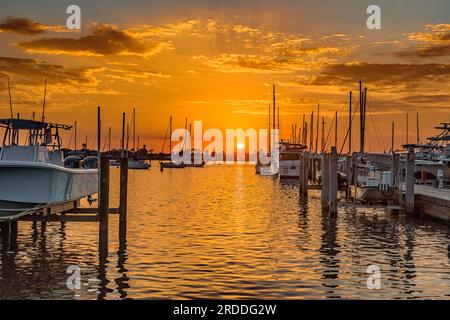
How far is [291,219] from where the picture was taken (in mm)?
34250

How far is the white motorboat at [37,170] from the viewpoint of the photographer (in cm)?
2019

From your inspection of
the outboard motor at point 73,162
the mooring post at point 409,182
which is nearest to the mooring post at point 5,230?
the outboard motor at point 73,162

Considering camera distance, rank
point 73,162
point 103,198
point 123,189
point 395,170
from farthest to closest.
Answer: point 395,170, point 73,162, point 123,189, point 103,198

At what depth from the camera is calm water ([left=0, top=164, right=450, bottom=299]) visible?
→ 645 inches

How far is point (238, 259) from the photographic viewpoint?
68.8 feet

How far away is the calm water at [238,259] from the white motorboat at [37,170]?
207 centimetres

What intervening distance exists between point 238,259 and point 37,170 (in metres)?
7.15

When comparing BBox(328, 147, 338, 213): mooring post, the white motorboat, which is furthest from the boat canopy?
BBox(328, 147, 338, 213): mooring post

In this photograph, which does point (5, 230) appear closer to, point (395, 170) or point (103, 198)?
point (103, 198)

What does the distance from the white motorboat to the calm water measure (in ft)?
6.79

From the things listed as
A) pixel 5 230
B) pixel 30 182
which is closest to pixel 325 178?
pixel 5 230

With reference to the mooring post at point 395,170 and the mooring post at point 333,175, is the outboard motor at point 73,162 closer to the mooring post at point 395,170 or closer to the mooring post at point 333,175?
the mooring post at point 333,175
